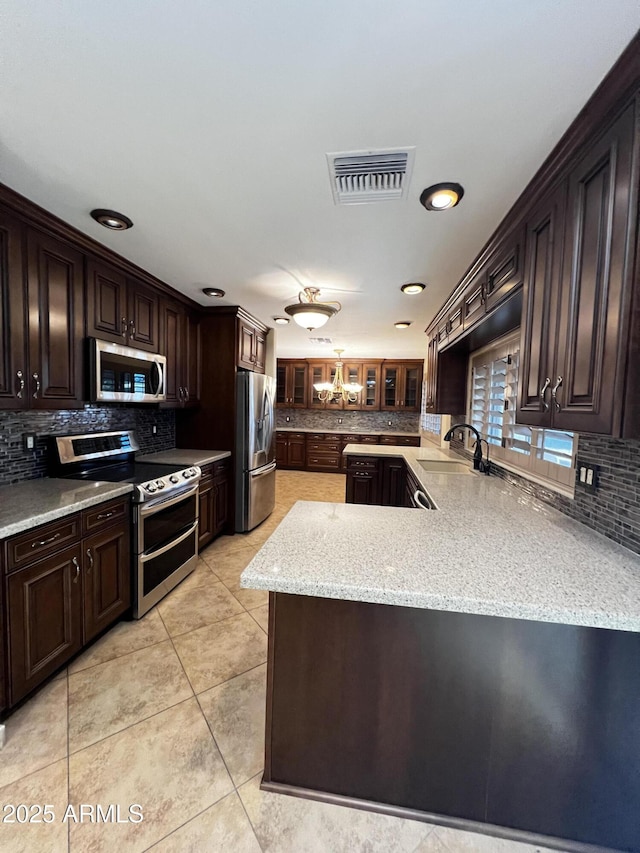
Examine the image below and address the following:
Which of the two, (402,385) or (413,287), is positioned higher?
(413,287)

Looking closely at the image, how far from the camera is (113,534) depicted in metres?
2.07

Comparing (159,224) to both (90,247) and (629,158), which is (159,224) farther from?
(629,158)

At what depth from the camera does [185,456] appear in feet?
10.8

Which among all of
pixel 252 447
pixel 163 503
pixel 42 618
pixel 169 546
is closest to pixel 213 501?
pixel 252 447

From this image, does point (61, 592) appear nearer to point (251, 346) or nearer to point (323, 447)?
point (251, 346)

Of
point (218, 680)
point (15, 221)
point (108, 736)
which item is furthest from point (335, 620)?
point (15, 221)

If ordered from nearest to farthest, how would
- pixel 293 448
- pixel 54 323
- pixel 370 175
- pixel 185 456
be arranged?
pixel 370 175
pixel 54 323
pixel 185 456
pixel 293 448

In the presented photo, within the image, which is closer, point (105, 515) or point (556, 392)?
point (556, 392)

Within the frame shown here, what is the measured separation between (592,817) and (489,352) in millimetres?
2644

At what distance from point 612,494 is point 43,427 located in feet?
10.3

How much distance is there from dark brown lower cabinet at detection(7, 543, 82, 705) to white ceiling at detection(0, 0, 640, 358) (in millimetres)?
1808

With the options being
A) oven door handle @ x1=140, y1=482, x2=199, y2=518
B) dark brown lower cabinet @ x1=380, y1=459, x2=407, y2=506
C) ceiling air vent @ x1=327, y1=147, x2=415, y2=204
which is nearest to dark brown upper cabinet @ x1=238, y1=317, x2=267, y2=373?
oven door handle @ x1=140, y1=482, x2=199, y2=518

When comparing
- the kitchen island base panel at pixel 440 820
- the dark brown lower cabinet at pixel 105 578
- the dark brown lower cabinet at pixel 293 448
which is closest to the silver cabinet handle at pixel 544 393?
the kitchen island base panel at pixel 440 820

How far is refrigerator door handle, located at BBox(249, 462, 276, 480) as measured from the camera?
3.78 m
